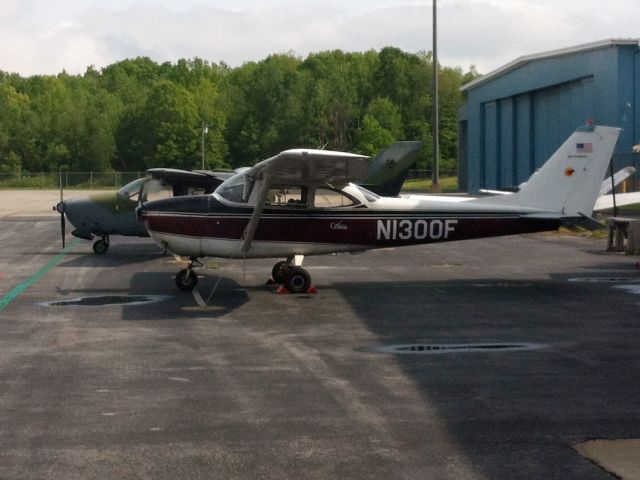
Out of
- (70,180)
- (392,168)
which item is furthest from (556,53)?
(70,180)

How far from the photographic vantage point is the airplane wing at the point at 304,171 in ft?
44.5

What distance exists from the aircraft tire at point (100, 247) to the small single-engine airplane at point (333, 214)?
276 inches

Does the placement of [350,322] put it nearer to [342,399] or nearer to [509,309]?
[509,309]

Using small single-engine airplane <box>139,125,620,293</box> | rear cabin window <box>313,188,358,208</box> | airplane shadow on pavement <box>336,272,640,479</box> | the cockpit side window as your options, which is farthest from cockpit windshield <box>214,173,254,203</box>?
the cockpit side window

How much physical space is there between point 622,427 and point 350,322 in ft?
18.2

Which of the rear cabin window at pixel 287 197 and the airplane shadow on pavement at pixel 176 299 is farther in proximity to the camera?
the rear cabin window at pixel 287 197

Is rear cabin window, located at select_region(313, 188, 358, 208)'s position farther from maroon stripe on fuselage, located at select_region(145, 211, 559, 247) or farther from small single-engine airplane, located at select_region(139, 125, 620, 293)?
maroon stripe on fuselage, located at select_region(145, 211, 559, 247)

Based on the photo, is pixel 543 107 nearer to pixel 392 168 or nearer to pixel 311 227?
pixel 392 168

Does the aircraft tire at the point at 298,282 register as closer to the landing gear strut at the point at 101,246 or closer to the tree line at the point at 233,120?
the landing gear strut at the point at 101,246

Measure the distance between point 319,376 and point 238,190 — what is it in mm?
6578

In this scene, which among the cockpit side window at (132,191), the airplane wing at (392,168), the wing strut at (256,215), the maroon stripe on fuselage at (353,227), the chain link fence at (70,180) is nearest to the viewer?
the wing strut at (256,215)

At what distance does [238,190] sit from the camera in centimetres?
1540

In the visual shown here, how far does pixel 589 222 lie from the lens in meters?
15.9

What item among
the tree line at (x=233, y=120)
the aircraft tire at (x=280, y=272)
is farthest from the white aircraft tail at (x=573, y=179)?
the tree line at (x=233, y=120)
